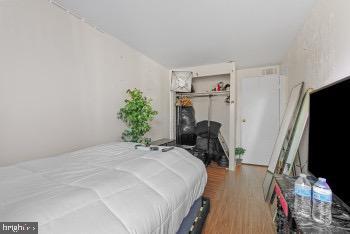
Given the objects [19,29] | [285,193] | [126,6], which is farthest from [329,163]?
[19,29]

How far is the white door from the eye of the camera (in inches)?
146

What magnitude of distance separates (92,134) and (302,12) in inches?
117

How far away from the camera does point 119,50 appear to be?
2.69m

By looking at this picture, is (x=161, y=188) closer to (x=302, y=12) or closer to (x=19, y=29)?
(x=19, y=29)

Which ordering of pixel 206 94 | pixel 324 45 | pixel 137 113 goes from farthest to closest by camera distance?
pixel 206 94 → pixel 137 113 → pixel 324 45

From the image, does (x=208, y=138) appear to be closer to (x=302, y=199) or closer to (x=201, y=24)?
(x=201, y=24)

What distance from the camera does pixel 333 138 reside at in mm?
1028

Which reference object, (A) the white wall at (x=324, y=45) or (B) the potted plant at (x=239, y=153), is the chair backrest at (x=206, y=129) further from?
(A) the white wall at (x=324, y=45)

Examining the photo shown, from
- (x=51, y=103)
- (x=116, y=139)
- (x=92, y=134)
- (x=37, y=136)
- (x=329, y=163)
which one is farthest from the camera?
(x=116, y=139)

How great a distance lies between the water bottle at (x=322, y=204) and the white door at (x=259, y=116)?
3.12 m

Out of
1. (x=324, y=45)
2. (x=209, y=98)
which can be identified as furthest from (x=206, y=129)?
(x=324, y=45)

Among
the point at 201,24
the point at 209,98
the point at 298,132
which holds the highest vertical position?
the point at 201,24

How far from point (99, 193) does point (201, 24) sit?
2183 mm

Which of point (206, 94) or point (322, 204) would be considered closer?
point (322, 204)
